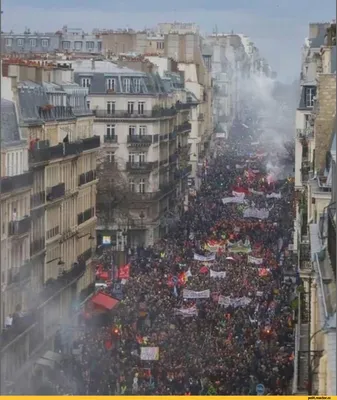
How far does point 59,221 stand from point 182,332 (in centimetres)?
509

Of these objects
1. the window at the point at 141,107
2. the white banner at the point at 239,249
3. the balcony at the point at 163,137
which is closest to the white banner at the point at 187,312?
the white banner at the point at 239,249

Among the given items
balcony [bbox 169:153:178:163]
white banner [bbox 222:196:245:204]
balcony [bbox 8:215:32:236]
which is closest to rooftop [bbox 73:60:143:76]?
white banner [bbox 222:196:245:204]

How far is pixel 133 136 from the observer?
47.8m

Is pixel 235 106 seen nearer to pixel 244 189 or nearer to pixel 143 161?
pixel 244 189

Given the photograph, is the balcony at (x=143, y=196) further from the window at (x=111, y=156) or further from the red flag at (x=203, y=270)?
the red flag at (x=203, y=270)

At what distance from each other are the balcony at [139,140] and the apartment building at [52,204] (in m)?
12.3

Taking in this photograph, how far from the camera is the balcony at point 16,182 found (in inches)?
914

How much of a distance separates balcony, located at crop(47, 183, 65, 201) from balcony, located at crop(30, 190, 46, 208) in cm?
54

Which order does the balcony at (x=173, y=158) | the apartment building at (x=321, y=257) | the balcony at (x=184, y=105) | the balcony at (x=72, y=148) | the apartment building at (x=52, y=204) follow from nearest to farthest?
the apartment building at (x=321, y=257) < the apartment building at (x=52, y=204) < the balcony at (x=72, y=148) < the balcony at (x=173, y=158) < the balcony at (x=184, y=105)

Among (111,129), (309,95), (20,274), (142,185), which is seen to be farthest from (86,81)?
(20,274)

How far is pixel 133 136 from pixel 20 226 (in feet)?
76.6

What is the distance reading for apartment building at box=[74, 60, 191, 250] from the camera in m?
46.0

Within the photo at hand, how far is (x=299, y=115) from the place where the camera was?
130ft

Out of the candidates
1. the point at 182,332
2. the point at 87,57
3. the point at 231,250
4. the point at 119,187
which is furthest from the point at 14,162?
the point at 87,57
